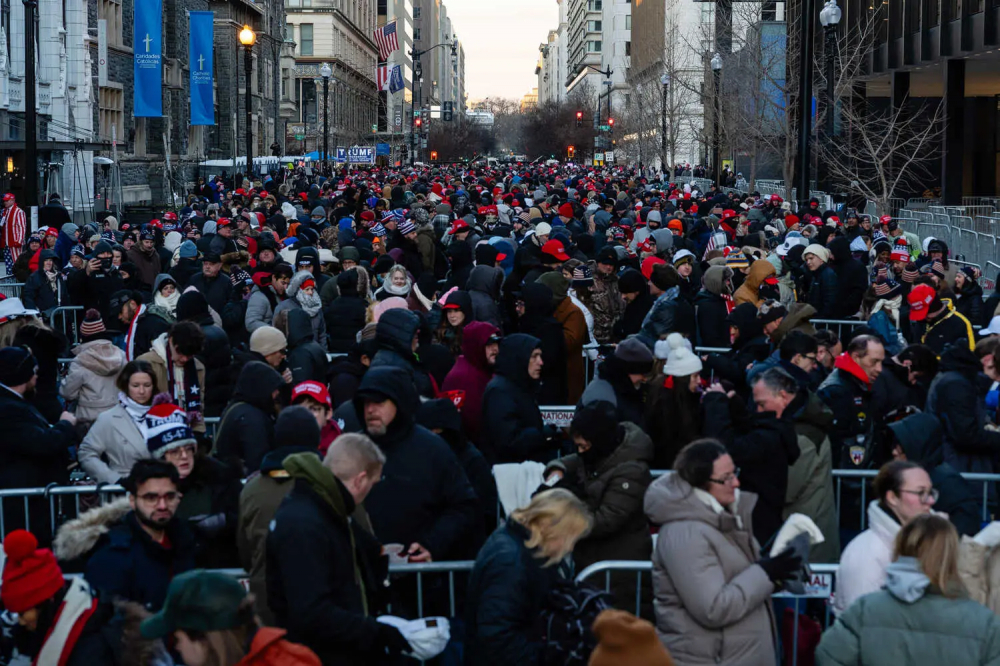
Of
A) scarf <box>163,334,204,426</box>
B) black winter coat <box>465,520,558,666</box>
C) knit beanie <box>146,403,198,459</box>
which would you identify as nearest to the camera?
black winter coat <box>465,520,558,666</box>

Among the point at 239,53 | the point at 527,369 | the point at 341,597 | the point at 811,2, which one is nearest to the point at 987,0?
the point at 811,2

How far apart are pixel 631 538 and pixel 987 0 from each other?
36.4 m

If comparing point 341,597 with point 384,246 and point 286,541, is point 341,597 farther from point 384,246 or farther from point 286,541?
point 384,246

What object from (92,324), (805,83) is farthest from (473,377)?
(805,83)

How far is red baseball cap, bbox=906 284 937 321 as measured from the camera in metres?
11.6

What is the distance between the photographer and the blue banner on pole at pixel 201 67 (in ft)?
159

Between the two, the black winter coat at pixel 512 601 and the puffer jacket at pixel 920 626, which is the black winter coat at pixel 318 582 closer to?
the black winter coat at pixel 512 601

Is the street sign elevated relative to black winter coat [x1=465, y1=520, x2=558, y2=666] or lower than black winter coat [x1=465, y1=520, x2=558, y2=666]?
elevated

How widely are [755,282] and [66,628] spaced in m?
9.21

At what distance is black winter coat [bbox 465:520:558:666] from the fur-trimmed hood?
1.73 meters

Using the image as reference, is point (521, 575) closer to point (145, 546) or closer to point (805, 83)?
point (145, 546)

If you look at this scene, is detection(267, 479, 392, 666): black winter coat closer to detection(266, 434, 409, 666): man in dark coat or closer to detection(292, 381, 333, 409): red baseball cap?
detection(266, 434, 409, 666): man in dark coat

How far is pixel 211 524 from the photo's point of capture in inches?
256

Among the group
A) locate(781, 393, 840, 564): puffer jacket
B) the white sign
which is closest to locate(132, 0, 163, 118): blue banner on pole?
the white sign
